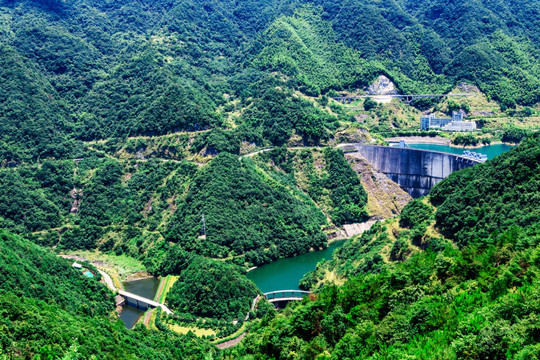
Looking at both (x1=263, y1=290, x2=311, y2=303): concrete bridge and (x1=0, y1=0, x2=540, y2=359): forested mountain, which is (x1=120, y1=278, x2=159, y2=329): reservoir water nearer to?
(x1=0, y1=0, x2=540, y2=359): forested mountain

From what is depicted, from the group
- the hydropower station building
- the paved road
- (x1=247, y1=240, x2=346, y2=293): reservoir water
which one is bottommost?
the paved road

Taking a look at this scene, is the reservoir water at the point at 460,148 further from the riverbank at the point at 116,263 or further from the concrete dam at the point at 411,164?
the riverbank at the point at 116,263

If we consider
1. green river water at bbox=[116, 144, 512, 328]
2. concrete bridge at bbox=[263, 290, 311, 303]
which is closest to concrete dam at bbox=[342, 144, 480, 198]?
green river water at bbox=[116, 144, 512, 328]

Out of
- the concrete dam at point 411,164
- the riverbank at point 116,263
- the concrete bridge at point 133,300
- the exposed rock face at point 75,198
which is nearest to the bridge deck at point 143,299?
the concrete bridge at point 133,300

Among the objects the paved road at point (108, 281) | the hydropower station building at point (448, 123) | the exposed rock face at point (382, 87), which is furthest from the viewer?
the exposed rock face at point (382, 87)

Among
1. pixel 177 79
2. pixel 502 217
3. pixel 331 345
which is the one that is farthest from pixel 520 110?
pixel 331 345

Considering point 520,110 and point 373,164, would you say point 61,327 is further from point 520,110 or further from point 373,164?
point 520,110

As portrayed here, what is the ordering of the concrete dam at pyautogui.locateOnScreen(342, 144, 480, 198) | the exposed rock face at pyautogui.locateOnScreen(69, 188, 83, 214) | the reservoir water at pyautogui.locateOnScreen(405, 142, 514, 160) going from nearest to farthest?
1. the concrete dam at pyautogui.locateOnScreen(342, 144, 480, 198)
2. the exposed rock face at pyautogui.locateOnScreen(69, 188, 83, 214)
3. the reservoir water at pyautogui.locateOnScreen(405, 142, 514, 160)

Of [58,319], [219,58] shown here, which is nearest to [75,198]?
[219,58]
